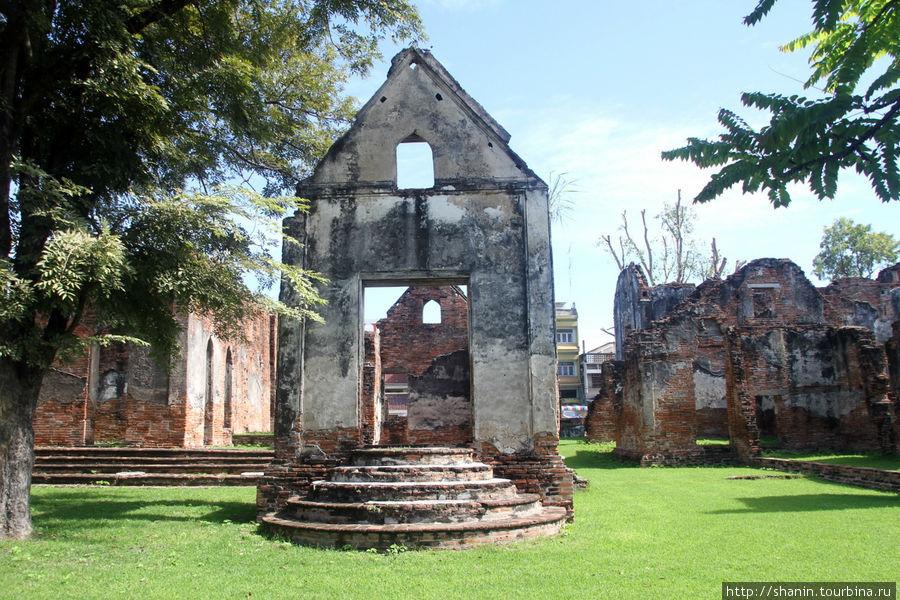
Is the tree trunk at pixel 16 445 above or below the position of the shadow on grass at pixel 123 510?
above

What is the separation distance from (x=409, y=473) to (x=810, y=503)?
633 cm

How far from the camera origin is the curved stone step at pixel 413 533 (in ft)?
23.6

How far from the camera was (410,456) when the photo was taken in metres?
8.76

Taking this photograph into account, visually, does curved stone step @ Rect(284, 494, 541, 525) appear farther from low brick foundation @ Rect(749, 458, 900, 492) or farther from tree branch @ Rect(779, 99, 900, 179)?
low brick foundation @ Rect(749, 458, 900, 492)

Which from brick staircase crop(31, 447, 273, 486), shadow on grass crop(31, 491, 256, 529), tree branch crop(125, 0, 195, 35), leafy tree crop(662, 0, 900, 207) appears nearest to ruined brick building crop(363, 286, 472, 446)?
brick staircase crop(31, 447, 273, 486)

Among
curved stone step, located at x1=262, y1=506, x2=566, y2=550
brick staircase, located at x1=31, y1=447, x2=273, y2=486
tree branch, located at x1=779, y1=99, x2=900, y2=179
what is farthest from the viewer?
brick staircase, located at x1=31, y1=447, x2=273, y2=486

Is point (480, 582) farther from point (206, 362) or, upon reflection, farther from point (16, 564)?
point (206, 362)

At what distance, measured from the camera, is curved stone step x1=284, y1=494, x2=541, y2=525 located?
7.53 m

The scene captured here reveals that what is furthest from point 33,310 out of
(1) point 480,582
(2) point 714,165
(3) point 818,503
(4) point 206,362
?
(4) point 206,362

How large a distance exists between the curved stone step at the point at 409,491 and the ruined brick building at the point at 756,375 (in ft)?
37.7

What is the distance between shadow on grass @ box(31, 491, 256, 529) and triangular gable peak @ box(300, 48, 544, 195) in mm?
4835

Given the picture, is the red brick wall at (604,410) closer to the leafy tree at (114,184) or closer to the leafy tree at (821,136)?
the leafy tree at (114,184)

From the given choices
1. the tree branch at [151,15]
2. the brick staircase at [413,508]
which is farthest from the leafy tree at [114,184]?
the brick staircase at [413,508]

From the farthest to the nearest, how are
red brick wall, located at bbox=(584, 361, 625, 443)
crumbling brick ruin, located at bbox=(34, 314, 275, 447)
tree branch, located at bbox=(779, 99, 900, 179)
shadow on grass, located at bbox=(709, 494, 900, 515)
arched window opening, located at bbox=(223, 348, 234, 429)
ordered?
red brick wall, located at bbox=(584, 361, 625, 443) < arched window opening, located at bbox=(223, 348, 234, 429) < crumbling brick ruin, located at bbox=(34, 314, 275, 447) < shadow on grass, located at bbox=(709, 494, 900, 515) < tree branch, located at bbox=(779, 99, 900, 179)
